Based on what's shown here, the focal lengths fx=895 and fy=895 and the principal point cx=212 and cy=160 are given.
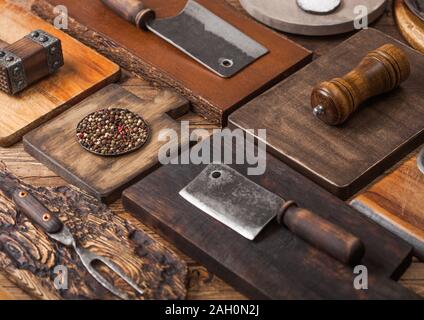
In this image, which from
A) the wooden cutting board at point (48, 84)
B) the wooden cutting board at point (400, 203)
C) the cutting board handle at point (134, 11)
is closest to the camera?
the wooden cutting board at point (400, 203)

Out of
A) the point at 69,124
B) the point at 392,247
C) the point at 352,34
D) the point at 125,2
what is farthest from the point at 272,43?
the point at 392,247

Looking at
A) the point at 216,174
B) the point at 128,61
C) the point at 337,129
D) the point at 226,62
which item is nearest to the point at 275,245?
the point at 216,174

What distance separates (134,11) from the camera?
5.98 feet

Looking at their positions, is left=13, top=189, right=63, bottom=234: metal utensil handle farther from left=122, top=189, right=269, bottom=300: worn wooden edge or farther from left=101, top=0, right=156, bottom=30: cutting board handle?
left=101, top=0, right=156, bottom=30: cutting board handle

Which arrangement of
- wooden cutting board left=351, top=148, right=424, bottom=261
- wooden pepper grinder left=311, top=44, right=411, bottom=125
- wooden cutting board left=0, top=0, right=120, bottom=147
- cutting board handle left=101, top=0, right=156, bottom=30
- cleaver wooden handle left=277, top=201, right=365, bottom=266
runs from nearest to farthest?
1. cleaver wooden handle left=277, top=201, right=365, bottom=266
2. wooden cutting board left=351, top=148, right=424, bottom=261
3. wooden pepper grinder left=311, top=44, right=411, bottom=125
4. wooden cutting board left=0, top=0, right=120, bottom=147
5. cutting board handle left=101, top=0, right=156, bottom=30

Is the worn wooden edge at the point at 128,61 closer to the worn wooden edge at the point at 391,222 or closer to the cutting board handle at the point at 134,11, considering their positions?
the cutting board handle at the point at 134,11

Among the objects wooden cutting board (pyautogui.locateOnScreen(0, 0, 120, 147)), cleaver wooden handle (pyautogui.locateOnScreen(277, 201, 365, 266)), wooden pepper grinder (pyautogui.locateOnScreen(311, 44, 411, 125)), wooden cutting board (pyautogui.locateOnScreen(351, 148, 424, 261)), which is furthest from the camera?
wooden cutting board (pyautogui.locateOnScreen(0, 0, 120, 147))

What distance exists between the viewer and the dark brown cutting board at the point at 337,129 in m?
1.57

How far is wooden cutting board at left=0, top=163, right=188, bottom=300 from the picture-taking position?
4.64ft

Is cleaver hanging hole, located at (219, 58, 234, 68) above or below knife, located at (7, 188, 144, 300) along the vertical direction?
above

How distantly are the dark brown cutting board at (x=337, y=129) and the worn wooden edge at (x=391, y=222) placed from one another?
0.13ft

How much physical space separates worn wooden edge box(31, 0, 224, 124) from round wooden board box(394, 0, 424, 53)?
0.46 meters

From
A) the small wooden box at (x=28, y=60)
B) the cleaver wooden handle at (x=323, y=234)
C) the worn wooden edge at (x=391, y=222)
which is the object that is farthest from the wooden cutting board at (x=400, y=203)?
the small wooden box at (x=28, y=60)

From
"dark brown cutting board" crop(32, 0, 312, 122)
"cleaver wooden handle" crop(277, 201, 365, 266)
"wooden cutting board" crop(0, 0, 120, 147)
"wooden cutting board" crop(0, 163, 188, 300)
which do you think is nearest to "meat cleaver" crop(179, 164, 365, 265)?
"cleaver wooden handle" crop(277, 201, 365, 266)
